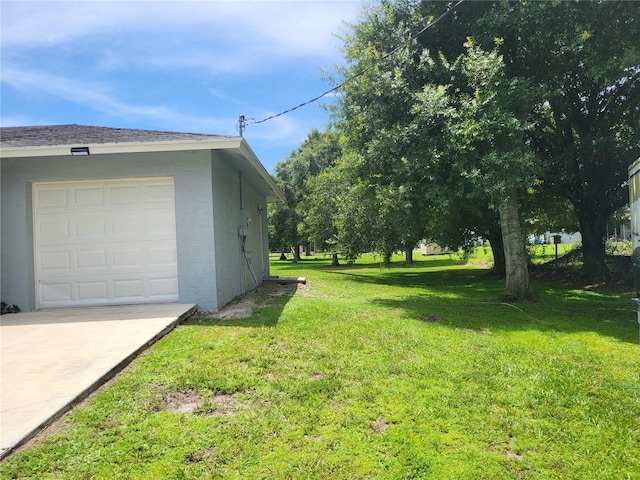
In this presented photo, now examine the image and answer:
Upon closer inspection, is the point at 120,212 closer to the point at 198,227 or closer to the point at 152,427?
the point at 198,227

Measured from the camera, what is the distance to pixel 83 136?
25.5ft

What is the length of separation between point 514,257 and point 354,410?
310 inches

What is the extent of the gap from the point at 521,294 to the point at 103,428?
30.6ft

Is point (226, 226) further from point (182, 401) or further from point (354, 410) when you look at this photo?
point (354, 410)

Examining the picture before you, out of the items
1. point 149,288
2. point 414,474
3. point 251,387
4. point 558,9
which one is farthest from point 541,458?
point 558,9

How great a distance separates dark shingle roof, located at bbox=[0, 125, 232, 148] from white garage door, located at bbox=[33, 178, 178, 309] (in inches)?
28.9

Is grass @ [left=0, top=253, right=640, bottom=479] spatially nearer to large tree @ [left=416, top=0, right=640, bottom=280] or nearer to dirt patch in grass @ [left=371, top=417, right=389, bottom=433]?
dirt patch in grass @ [left=371, top=417, right=389, bottom=433]

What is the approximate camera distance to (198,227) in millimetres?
7352

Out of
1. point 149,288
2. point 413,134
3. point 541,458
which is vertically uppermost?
point 413,134

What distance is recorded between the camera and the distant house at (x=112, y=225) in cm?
736

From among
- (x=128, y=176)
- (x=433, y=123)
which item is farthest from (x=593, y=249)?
(x=128, y=176)

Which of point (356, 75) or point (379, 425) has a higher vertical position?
point (356, 75)

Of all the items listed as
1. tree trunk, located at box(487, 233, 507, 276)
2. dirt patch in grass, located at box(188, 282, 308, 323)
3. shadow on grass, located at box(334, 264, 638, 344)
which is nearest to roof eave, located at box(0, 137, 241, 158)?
dirt patch in grass, located at box(188, 282, 308, 323)

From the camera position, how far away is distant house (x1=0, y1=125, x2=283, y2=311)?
7.36 metres
